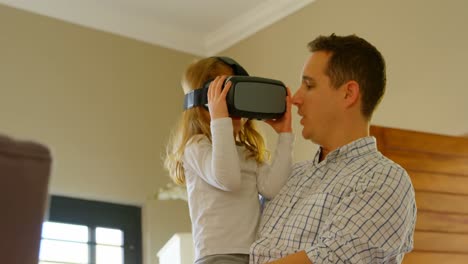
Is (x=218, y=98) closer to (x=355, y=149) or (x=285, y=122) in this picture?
(x=285, y=122)

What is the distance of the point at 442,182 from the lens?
261 cm

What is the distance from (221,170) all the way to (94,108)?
250cm

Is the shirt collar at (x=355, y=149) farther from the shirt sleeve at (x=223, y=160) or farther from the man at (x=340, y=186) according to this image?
the shirt sleeve at (x=223, y=160)

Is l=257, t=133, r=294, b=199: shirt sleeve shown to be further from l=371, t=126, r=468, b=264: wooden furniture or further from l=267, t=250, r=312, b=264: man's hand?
l=371, t=126, r=468, b=264: wooden furniture

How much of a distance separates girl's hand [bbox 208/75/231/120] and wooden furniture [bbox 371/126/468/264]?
3.24 feet

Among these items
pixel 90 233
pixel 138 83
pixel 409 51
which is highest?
pixel 138 83

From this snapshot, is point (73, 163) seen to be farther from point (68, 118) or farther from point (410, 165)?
point (410, 165)

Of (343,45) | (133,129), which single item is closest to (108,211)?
(133,129)

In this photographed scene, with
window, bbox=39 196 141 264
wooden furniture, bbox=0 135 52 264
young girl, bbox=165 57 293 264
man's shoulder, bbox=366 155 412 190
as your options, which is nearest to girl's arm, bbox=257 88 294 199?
young girl, bbox=165 57 293 264

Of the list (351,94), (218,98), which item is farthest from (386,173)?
(218,98)

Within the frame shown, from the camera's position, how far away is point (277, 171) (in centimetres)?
168

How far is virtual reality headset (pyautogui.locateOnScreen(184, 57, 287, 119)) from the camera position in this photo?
5.31ft

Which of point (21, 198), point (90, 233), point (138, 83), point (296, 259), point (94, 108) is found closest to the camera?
point (21, 198)

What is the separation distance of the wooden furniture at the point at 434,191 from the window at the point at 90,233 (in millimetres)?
1765
